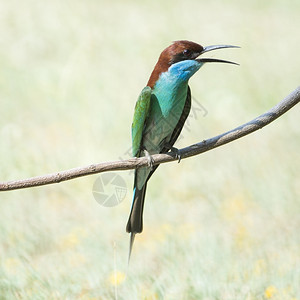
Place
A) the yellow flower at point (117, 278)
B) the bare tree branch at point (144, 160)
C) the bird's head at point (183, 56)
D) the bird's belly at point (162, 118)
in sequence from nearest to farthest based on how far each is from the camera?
the bare tree branch at point (144, 160) < the bird's head at point (183, 56) < the bird's belly at point (162, 118) < the yellow flower at point (117, 278)

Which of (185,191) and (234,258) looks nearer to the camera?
(234,258)

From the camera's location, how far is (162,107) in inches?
102

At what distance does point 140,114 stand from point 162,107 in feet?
0.38

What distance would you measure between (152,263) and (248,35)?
4.59 meters

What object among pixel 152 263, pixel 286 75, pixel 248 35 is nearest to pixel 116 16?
pixel 248 35

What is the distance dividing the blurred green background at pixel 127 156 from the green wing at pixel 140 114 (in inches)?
24.8

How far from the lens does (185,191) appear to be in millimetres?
4340

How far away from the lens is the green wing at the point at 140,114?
2.62m

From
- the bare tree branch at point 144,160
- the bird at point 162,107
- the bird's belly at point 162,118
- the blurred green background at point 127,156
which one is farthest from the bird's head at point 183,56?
the blurred green background at point 127,156

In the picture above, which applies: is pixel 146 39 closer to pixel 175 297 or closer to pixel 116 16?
pixel 116 16

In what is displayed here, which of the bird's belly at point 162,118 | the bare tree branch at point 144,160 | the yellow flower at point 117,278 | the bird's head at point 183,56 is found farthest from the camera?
the yellow flower at point 117,278

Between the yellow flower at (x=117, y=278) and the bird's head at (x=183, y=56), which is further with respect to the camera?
the yellow flower at (x=117, y=278)

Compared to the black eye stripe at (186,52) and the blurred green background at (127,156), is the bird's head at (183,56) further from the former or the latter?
the blurred green background at (127,156)

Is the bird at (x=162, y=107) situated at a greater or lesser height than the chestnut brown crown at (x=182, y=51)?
lesser
